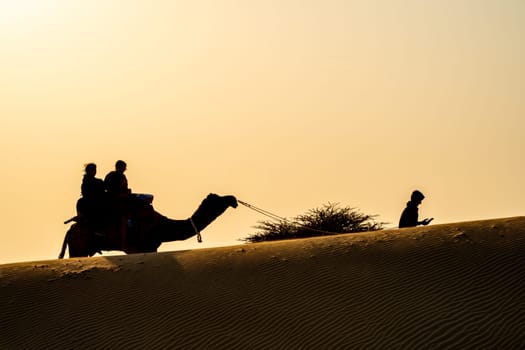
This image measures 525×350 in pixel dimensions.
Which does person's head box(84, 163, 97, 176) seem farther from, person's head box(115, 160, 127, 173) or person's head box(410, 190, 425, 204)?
person's head box(410, 190, 425, 204)

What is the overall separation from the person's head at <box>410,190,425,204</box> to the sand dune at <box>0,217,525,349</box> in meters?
2.08

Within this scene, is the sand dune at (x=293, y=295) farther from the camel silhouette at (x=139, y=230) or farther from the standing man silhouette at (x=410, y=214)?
the standing man silhouette at (x=410, y=214)

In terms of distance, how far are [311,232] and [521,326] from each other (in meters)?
14.7

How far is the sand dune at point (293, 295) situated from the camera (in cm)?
1636

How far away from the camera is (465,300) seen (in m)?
17.2

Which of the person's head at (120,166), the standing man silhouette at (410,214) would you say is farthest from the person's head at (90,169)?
the standing man silhouette at (410,214)

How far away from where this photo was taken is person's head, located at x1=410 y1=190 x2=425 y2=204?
2276 centimetres

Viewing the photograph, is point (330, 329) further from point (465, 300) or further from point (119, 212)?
point (119, 212)

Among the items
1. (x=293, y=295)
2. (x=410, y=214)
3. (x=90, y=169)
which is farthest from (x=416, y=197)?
(x=90, y=169)

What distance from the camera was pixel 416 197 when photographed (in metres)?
22.8

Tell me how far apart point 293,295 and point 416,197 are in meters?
5.83

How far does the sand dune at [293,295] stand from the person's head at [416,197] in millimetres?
2076

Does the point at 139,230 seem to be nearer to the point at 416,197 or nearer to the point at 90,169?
the point at 90,169

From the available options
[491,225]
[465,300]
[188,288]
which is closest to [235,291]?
[188,288]
